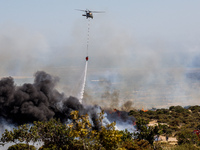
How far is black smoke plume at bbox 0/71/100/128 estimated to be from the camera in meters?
61.8

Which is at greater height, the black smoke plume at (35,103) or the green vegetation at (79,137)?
the black smoke plume at (35,103)

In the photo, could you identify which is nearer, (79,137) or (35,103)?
(79,137)

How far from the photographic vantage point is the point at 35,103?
65.7m

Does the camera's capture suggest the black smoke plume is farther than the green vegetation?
Yes

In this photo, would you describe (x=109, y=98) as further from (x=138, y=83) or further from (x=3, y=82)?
(x=3, y=82)

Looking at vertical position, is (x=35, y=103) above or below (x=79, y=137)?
above

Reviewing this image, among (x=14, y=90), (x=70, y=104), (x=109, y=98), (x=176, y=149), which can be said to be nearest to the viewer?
(x=176, y=149)

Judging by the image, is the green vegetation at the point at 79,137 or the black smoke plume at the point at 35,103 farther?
the black smoke plume at the point at 35,103

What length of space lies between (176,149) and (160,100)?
12702 cm

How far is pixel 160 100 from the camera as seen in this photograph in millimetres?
170625

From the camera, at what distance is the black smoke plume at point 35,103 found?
203ft

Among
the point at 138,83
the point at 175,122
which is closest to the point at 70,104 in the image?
the point at 175,122

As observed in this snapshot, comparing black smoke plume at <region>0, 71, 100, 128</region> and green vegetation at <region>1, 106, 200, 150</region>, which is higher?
black smoke plume at <region>0, 71, 100, 128</region>

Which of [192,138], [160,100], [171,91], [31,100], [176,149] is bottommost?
[176,149]
